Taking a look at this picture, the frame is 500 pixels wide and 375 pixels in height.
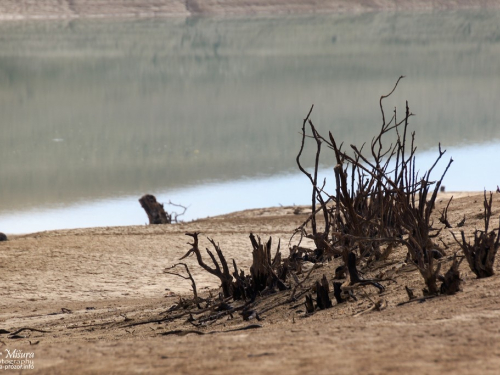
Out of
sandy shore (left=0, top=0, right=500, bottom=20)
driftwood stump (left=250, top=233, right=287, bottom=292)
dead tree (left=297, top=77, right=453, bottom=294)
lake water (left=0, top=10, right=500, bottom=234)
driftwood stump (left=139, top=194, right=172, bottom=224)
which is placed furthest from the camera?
sandy shore (left=0, top=0, right=500, bottom=20)

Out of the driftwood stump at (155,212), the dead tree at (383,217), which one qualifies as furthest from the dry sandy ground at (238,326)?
the driftwood stump at (155,212)

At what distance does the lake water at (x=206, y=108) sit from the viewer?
12812 mm

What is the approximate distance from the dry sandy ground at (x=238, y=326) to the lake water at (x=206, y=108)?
488 cm

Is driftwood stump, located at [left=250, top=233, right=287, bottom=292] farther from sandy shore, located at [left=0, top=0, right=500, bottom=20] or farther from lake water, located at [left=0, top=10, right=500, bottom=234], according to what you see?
sandy shore, located at [left=0, top=0, right=500, bottom=20]

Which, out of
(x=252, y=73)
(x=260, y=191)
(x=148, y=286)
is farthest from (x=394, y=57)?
(x=148, y=286)

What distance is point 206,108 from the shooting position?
21.2 metres

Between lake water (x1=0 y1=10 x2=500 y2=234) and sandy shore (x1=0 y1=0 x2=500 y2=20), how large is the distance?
188 centimetres

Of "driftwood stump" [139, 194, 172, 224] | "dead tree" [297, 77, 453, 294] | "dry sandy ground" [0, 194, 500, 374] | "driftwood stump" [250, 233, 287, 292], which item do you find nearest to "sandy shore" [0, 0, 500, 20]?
"driftwood stump" [139, 194, 172, 224]

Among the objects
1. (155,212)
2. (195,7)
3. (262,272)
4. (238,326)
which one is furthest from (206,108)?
(195,7)

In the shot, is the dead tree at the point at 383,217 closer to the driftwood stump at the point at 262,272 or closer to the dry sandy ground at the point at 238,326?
the dry sandy ground at the point at 238,326

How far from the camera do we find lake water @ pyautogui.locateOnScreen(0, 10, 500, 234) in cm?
1281

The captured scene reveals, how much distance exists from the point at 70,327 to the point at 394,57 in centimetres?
2834

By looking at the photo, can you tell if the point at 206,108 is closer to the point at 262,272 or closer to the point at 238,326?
the point at 262,272

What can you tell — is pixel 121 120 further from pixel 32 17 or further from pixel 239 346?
pixel 32 17
